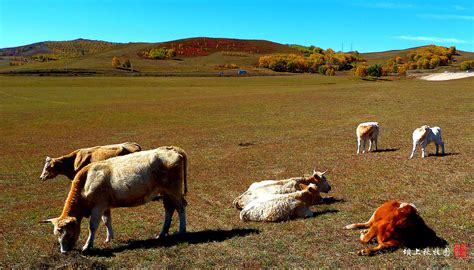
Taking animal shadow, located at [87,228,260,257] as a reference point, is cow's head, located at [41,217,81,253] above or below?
above

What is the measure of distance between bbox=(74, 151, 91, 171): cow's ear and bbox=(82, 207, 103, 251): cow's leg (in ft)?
23.0

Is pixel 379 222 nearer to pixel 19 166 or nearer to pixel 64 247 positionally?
pixel 64 247

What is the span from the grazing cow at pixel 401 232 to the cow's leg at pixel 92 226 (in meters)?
6.08

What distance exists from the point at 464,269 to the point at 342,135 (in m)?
23.2

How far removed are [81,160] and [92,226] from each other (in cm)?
736

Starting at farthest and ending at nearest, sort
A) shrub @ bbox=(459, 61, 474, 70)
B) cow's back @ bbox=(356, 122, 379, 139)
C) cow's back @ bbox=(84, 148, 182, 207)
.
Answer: shrub @ bbox=(459, 61, 474, 70)
cow's back @ bbox=(356, 122, 379, 139)
cow's back @ bbox=(84, 148, 182, 207)

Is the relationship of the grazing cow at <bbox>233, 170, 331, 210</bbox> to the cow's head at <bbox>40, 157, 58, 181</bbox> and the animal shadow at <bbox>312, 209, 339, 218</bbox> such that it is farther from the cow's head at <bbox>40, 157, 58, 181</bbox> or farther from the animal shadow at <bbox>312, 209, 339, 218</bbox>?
the cow's head at <bbox>40, 157, 58, 181</bbox>

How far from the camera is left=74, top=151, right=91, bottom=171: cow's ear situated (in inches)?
670

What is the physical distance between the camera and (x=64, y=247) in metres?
9.94

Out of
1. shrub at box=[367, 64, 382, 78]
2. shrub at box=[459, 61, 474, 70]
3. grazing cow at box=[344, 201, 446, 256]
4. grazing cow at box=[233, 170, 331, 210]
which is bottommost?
grazing cow at box=[233, 170, 331, 210]

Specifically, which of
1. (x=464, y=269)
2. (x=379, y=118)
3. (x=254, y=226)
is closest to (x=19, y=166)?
(x=254, y=226)

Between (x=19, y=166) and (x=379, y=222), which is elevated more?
(x=379, y=222)

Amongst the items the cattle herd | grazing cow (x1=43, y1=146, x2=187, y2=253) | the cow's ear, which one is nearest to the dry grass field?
the cattle herd

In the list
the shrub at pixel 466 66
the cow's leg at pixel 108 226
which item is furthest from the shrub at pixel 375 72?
the cow's leg at pixel 108 226
